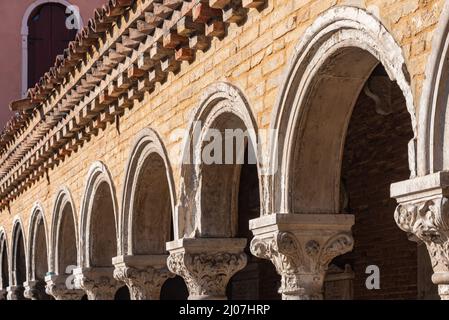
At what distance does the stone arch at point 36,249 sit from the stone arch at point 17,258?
1.73 metres

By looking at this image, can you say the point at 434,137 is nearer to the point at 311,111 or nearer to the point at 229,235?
the point at 311,111

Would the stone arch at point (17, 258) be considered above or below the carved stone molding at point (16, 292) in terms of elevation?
above

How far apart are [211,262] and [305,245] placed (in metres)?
1.88

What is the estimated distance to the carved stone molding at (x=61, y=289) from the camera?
15445 mm

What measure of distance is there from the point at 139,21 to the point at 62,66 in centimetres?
342

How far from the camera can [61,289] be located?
50.8 feet

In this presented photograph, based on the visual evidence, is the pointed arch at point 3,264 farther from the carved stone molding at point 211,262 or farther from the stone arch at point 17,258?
the carved stone molding at point 211,262

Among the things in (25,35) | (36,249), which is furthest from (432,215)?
(25,35)

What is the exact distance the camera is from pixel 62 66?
13.6m

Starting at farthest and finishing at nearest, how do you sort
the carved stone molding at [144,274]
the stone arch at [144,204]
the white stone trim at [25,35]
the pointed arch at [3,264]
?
1. the white stone trim at [25,35]
2. the pointed arch at [3,264]
3. the carved stone molding at [144,274]
4. the stone arch at [144,204]

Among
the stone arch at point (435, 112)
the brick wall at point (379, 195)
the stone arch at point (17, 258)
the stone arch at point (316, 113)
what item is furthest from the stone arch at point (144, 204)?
the stone arch at point (17, 258)

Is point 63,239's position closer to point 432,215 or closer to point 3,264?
point 3,264

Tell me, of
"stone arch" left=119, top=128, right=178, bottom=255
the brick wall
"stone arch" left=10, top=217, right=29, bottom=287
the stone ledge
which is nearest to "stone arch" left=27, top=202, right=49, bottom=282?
"stone arch" left=10, top=217, right=29, bottom=287

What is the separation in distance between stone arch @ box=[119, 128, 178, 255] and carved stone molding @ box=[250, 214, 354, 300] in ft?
11.6
